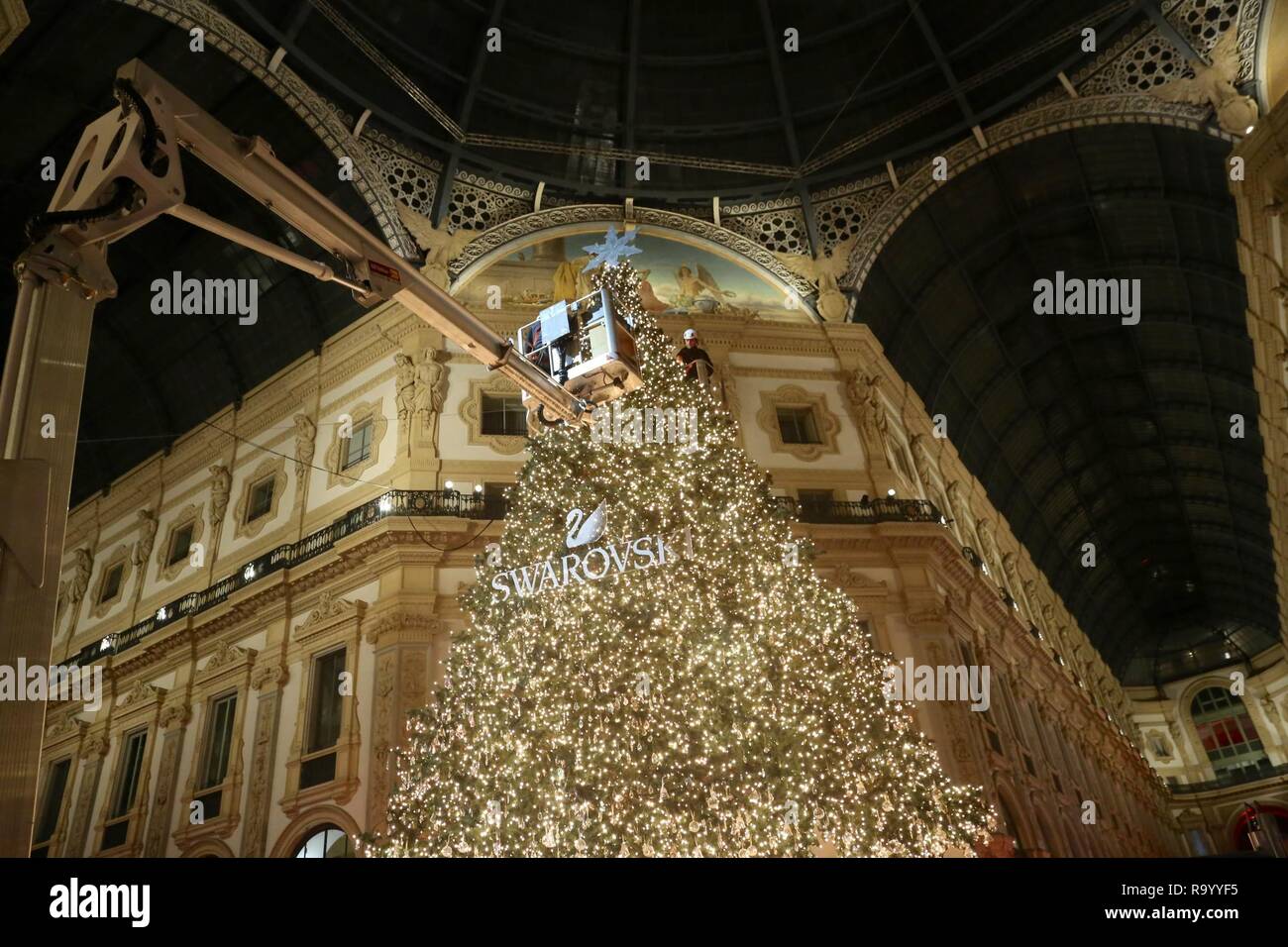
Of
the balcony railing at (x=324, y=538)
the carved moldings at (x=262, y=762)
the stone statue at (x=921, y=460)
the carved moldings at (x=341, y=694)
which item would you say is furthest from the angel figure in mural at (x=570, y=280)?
the carved moldings at (x=262, y=762)

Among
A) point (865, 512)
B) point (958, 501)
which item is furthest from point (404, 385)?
point (958, 501)

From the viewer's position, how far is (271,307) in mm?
22656

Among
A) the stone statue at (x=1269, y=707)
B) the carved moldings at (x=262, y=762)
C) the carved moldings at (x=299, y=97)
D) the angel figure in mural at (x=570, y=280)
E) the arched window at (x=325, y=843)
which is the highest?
the carved moldings at (x=299, y=97)

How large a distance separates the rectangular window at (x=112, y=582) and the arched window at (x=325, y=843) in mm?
12811

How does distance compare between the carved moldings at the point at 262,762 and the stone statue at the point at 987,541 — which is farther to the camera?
the stone statue at the point at 987,541

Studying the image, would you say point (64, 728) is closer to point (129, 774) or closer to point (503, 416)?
point (129, 774)

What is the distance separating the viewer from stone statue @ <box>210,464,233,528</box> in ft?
71.4

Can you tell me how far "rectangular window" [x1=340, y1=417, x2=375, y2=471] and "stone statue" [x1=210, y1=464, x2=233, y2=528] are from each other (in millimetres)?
4437

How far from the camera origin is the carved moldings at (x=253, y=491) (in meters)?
20.7

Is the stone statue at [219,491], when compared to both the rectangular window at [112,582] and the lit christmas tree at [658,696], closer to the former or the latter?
the rectangular window at [112,582]

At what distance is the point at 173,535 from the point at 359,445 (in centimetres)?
750

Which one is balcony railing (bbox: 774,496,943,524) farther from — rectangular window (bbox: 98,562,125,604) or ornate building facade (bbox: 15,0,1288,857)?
rectangular window (bbox: 98,562,125,604)
